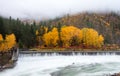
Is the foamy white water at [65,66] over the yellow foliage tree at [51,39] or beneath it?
beneath

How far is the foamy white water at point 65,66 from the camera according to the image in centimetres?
6838

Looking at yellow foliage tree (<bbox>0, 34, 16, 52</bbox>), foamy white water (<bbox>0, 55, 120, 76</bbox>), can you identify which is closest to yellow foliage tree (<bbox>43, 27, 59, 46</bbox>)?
foamy white water (<bbox>0, 55, 120, 76</bbox>)

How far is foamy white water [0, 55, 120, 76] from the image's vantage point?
6838cm

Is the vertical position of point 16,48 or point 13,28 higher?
point 13,28

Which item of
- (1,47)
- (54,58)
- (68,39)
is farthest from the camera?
(68,39)

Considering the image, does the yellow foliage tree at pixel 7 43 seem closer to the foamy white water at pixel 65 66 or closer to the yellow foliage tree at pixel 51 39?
the foamy white water at pixel 65 66

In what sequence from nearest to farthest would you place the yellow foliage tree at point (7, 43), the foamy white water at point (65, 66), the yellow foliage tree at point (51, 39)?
the foamy white water at point (65, 66), the yellow foliage tree at point (7, 43), the yellow foliage tree at point (51, 39)

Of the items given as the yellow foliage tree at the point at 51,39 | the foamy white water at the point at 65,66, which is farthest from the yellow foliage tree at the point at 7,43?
the yellow foliage tree at the point at 51,39

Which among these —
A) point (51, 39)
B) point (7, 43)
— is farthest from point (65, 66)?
point (51, 39)

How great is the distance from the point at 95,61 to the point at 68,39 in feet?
87.7

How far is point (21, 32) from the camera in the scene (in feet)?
356

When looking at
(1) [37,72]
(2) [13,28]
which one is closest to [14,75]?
(1) [37,72]

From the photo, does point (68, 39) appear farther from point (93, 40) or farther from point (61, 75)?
point (61, 75)

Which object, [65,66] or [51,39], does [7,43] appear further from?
[51,39]
